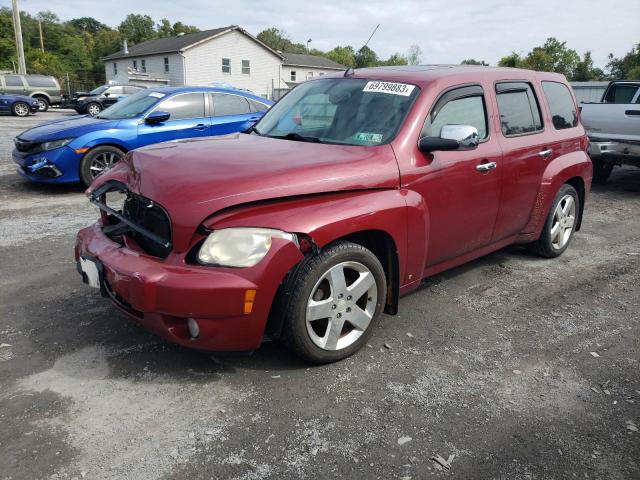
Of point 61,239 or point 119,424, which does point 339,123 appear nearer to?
point 119,424

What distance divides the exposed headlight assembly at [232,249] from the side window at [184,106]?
612 centimetres

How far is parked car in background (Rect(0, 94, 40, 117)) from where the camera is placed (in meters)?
23.2

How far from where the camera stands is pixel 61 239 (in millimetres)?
5715

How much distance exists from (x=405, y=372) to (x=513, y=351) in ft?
2.76

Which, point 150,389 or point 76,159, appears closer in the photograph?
point 150,389

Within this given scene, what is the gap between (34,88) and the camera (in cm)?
2727

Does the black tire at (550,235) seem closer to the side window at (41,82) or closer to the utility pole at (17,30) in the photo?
the side window at (41,82)

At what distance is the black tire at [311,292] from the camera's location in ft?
9.67

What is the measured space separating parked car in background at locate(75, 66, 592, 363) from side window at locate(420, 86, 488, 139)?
0.5 inches

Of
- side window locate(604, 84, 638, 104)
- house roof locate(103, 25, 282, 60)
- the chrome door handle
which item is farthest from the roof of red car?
house roof locate(103, 25, 282, 60)

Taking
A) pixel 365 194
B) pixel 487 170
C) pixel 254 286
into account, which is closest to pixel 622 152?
pixel 487 170

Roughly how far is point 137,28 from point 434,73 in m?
93.3

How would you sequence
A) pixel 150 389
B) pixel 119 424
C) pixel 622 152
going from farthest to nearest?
pixel 622 152
pixel 150 389
pixel 119 424

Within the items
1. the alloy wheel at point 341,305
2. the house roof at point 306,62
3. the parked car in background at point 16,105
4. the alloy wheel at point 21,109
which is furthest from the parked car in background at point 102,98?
the house roof at point 306,62
